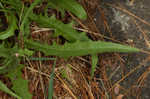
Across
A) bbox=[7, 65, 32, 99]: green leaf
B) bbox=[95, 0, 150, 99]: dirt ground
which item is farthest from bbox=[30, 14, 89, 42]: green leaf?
bbox=[7, 65, 32, 99]: green leaf

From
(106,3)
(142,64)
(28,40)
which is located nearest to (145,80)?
(142,64)

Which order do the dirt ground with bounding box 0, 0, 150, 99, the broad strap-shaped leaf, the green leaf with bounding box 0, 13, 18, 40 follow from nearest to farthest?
the broad strap-shaped leaf → the green leaf with bounding box 0, 13, 18, 40 → the dirt ground with bounding box 0, 0, 150, 99

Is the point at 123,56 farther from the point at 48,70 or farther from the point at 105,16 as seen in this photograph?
the point at 48,70

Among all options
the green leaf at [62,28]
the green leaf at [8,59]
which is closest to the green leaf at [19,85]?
the green leaf at [8,59]

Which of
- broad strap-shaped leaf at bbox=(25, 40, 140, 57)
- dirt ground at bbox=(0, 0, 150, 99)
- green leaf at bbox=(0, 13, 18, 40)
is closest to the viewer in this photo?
broad strap-shaped leaf at bbox=(25, 40, 140, 57)

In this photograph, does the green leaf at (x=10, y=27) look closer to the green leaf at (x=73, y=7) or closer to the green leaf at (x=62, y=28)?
the green leaf at (x=62, y=28)

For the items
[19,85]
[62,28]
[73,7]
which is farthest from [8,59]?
[73,7]

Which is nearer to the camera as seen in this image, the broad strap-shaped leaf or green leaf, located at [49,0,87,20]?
the broad strap-shaped leaf

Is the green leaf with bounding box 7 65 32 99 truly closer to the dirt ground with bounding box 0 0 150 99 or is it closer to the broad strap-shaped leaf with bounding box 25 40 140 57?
the dirt ground with bounding box 0 0 150 99
